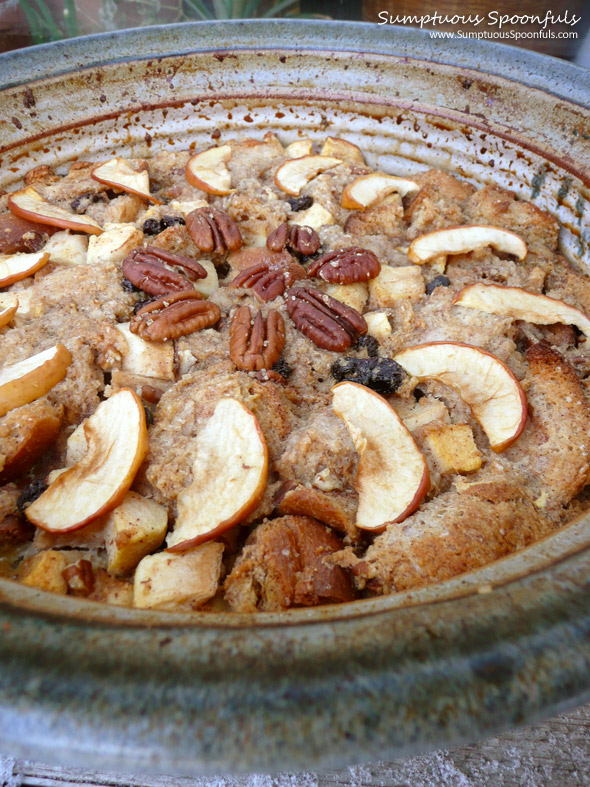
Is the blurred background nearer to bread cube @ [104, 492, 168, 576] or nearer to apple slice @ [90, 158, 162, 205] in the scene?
apple slice @ [90, 158, 162, 205]

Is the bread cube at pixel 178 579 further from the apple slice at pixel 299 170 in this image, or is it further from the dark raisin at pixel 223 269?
the apple slice at pixel 299 170

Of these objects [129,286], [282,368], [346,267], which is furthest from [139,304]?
[346,267]

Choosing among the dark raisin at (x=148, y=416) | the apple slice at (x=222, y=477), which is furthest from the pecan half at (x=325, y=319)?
the dark raisin at (x=148, y=416)

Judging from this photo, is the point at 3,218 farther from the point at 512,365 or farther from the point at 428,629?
the point at 428,629

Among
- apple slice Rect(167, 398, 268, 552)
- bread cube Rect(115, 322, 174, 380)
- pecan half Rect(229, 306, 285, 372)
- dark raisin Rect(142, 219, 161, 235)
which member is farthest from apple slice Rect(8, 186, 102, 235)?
apple slice Rect(167, 398, 268, 552)

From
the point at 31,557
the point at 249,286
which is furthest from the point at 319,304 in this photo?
the point at 31,557
